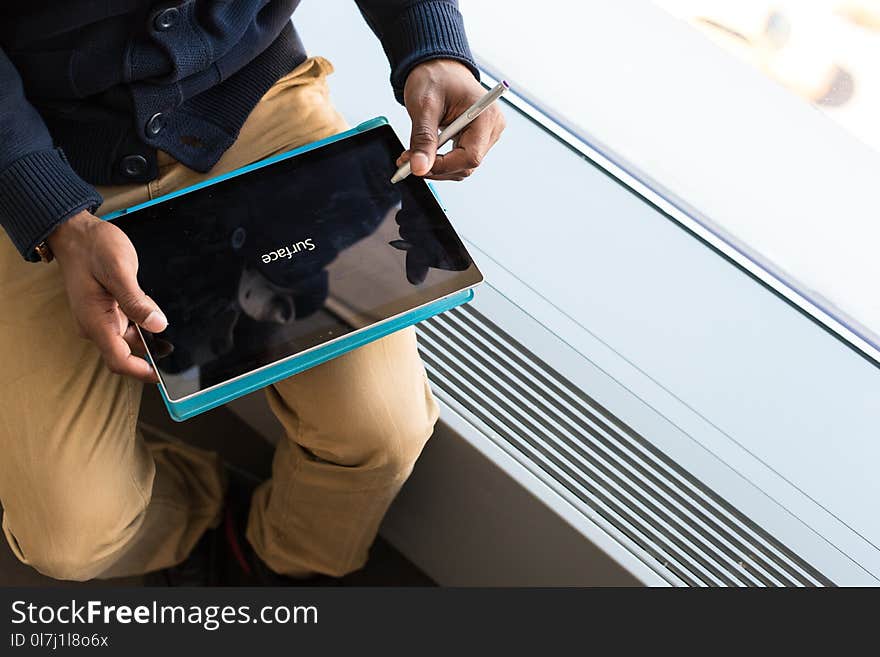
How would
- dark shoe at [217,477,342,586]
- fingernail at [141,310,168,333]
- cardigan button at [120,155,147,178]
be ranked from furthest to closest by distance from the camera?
dark shoe at [217,477,342,586] → cardigan button at [120,155,147,178] → fingernail at [141,310,168,333]

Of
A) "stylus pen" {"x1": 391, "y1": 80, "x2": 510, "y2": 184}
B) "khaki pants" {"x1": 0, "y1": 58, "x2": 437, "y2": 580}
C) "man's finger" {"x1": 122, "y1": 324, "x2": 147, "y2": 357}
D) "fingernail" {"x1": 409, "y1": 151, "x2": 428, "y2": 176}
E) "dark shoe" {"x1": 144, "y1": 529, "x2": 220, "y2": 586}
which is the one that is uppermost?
"stylus pen" {"x1": 391, "y1": 80, "x2": 510, "y2": 184}

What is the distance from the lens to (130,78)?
721mm

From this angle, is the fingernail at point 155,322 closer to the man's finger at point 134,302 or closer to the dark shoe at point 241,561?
the man's finger at point 134,302

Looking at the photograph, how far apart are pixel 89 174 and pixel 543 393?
44 centimetres

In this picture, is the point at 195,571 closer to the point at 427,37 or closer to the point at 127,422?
the point at 127,422

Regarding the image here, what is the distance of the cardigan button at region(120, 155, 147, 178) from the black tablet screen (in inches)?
2.2

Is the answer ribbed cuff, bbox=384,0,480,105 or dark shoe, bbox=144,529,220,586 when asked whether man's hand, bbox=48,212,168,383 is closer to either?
ribbed cuff, bbox=384,0,480,105

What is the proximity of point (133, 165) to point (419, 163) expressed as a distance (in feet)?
0.81

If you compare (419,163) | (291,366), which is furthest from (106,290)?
(419,163)

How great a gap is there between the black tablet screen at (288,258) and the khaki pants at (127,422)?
0.07 m

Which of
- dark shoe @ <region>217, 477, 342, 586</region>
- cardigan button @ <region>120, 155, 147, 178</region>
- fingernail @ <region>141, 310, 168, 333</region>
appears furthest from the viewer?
dark shoe @ <region>217, 477, 342, 586</region>

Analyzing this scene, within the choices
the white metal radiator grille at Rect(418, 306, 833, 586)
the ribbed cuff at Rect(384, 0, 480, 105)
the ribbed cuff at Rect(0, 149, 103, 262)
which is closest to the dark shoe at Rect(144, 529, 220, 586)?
the white metal radiator grille at Rect(418, 306, 833, 586)

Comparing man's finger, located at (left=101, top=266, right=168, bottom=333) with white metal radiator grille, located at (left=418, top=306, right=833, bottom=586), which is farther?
white metal radiator grille, located at (left=418, top=306, right=833, bottom=586)

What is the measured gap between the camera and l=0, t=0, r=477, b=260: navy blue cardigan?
2.29 feet
